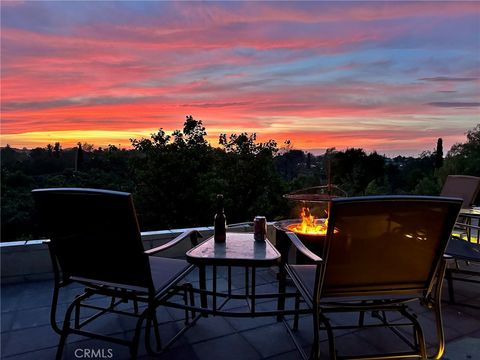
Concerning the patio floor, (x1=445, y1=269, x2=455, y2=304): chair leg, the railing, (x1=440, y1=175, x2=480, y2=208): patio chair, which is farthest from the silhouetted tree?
(x1=445, y1=269, x2=455, y2=304): chair leg

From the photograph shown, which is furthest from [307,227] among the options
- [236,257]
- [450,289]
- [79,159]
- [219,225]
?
[79,159]

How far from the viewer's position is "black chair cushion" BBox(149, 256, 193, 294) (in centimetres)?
216

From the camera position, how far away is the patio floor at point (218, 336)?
2.25 meters

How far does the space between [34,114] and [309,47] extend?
16.6 ft

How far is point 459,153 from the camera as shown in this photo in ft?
61.2

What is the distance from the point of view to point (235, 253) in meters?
2.26

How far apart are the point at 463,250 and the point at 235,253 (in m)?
1.93

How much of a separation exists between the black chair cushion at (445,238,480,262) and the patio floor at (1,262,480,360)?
1.43ft

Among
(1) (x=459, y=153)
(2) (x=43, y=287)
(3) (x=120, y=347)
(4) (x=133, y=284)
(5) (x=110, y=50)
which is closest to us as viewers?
(4) (x=133, y=284)

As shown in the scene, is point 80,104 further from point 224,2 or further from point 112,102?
point 224,2

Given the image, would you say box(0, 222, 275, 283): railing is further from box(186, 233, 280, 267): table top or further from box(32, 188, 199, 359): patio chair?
box(186, 233, 280, 267): table top

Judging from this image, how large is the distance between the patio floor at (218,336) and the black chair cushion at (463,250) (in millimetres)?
436

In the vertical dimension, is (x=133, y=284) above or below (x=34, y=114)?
below

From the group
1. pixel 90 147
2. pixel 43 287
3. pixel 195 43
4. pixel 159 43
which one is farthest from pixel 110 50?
pixel 90 147
